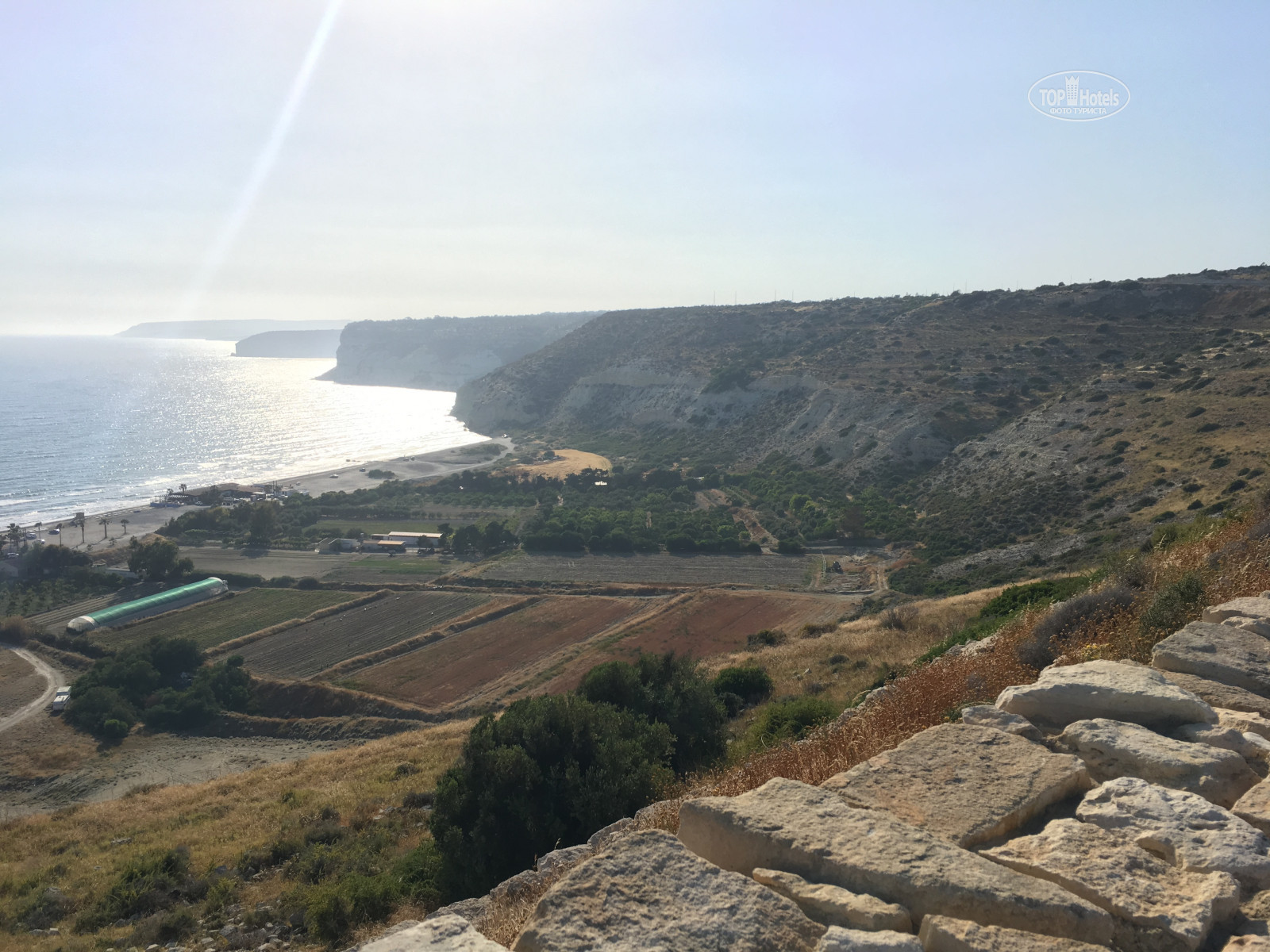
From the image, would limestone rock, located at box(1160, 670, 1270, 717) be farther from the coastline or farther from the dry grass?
the coastline

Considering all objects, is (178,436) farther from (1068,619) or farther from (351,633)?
(1068,619)

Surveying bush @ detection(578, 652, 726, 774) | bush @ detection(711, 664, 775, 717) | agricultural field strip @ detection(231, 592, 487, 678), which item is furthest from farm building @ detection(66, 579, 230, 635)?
bush @ detection(711, 664, 775, 717)

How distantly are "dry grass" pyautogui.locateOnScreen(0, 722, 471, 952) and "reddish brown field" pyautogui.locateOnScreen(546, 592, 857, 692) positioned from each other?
29.1ft

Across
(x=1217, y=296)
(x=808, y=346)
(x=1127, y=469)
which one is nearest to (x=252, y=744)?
(x=1127, y=469)

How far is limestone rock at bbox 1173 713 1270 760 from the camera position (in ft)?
14.3

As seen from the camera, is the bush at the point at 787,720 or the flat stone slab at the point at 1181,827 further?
the bush at the point at 787,720

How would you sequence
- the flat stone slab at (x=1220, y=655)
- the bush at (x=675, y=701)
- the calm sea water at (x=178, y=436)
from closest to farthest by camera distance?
the flat stone slab at (x=1220, y=655)
the bush at (x=675, y=701)
the calm sea water at (x=178, y=436)

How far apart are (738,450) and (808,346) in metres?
19.5

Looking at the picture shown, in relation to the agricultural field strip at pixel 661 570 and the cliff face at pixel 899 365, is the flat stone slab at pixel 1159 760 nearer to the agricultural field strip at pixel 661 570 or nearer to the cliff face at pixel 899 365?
the agricultural field strip at pixel 661 570

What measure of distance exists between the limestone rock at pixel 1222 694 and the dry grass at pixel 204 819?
12.3 metres

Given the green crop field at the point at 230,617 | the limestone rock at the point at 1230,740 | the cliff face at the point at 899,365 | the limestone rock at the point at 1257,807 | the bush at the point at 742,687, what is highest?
the cliff face at the point at 899,365

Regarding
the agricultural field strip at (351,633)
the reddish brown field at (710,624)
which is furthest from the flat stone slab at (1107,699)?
the agricultural field strip at (351,633)

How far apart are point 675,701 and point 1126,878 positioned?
11.5 metres

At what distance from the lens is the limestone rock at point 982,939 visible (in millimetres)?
2863
